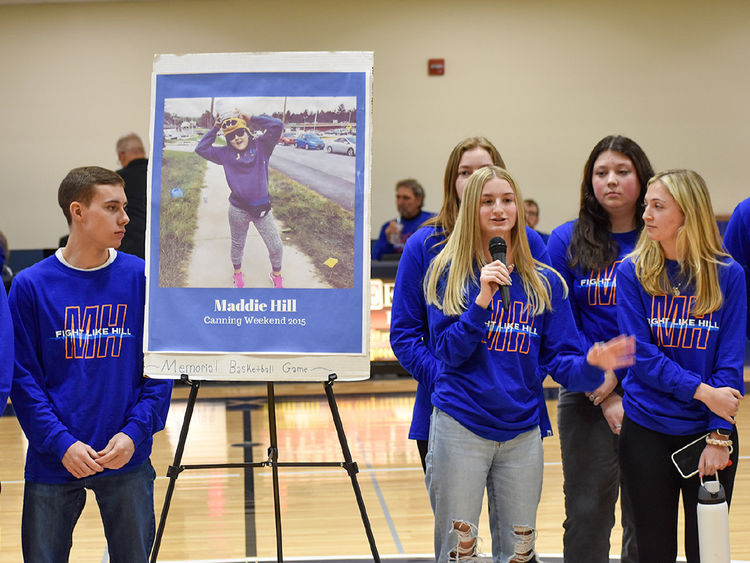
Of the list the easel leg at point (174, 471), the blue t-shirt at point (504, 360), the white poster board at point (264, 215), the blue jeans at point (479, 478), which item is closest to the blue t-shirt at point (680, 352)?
the blue t-shirt at point (504, 360)

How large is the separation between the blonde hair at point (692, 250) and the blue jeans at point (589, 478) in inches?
20.6

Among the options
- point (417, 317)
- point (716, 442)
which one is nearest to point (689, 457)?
point (716, 442)

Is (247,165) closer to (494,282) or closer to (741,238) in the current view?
(494,282)

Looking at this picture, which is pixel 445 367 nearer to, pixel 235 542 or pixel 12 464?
pixel 235 542

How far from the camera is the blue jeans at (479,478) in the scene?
2.62m

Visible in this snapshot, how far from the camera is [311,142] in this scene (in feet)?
9.55

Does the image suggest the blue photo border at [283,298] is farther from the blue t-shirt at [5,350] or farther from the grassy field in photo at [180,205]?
the blue t-shirt at [5,350]

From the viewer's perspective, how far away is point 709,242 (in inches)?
108

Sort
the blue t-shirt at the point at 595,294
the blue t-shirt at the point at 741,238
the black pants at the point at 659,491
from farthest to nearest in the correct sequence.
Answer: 1. the blue t-shirt at the point at 741,238
2. the blue t-shirt at the point at 595,294
3. the black pants at the point at 659,491

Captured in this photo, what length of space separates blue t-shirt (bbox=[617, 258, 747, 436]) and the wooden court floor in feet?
5.14

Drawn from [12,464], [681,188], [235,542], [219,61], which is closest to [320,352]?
[219,61]

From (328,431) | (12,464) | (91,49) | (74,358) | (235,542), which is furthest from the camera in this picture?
(91,49)

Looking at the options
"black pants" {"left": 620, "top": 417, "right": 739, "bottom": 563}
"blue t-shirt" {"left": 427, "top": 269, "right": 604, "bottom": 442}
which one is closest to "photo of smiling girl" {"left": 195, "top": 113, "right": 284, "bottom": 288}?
"blue t-shirt" {"left": 427, "top": 269, "right": 604, "bottom": 442}

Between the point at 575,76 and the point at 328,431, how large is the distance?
6131 mm
